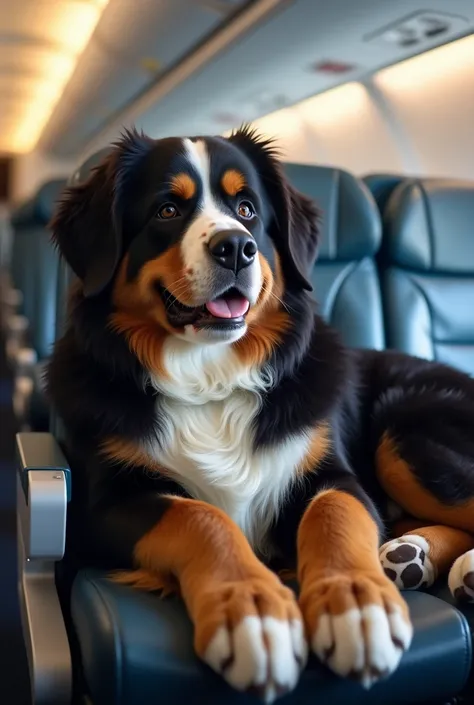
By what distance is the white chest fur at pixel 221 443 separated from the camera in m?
1.64

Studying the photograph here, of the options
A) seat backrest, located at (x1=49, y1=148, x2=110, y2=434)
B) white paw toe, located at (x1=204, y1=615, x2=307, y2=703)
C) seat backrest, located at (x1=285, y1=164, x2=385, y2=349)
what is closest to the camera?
white paw toe, located at (x1=204, y1=615, x2=307, y2=703)

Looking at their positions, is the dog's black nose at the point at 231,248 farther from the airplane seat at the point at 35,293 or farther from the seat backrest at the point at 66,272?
the airplane seat at the point at 35,293

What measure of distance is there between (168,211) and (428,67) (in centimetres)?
409

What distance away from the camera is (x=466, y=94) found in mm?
4918

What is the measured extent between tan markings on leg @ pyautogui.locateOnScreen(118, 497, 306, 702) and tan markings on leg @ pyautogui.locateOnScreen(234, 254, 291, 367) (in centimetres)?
44

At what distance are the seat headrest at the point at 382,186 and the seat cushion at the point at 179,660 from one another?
1.76 metres

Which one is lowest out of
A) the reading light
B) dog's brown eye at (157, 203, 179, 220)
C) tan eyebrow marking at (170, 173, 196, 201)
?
dog's brown eye at (157, 203, 179, 220)

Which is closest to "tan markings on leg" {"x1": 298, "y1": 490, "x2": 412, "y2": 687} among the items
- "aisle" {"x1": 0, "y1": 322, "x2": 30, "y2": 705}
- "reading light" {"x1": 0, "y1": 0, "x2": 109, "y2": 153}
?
"aisle" {"x1": 0, "y1": 322, "x2": 30, "y2": 705}

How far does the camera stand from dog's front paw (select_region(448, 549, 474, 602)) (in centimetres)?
147

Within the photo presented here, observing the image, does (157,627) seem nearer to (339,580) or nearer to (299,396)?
(339,580)

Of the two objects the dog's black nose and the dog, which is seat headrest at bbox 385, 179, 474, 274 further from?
the dog's black nose

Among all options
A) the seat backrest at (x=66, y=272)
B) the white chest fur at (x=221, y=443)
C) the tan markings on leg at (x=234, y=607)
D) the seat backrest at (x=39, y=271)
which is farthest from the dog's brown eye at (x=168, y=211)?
the seat backrest at (x=39, y=271)

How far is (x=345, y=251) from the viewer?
260 cm

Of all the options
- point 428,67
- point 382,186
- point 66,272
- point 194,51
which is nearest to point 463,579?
point 66,272
